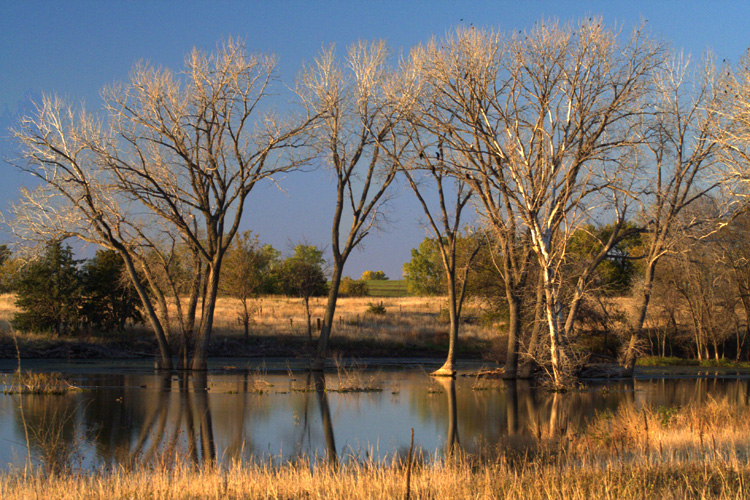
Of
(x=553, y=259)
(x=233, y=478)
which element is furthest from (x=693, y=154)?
(x=233, y=478)

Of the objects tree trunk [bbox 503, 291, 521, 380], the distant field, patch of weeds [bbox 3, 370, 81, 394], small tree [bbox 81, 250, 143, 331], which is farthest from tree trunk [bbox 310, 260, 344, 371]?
the distant field

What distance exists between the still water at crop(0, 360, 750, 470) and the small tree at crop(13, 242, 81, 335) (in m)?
11.0

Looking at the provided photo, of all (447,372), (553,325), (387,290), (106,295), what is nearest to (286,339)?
(106,295)

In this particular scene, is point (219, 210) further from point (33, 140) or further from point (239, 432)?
point (239, 432)

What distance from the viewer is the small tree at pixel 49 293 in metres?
37.6

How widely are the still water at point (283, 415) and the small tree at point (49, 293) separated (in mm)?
10974

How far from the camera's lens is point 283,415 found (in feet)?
58.8

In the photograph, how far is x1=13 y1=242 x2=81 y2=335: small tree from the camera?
123 ft

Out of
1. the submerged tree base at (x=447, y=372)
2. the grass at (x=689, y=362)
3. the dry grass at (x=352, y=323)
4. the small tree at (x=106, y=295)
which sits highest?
the small tree at (x=106, y=295)

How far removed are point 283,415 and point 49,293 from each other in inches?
995

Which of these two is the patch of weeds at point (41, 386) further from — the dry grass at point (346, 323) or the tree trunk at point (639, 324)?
the tree trunk at point (639, 324)

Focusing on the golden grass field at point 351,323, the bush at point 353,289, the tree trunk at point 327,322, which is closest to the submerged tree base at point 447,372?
the tree trunk at point 327,322

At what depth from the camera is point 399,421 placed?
17.4 meters

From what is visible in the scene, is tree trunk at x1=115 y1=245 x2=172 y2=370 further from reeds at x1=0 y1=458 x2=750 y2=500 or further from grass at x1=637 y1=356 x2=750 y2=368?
grass at x1=637 y1=356 x2=750 y2=368
